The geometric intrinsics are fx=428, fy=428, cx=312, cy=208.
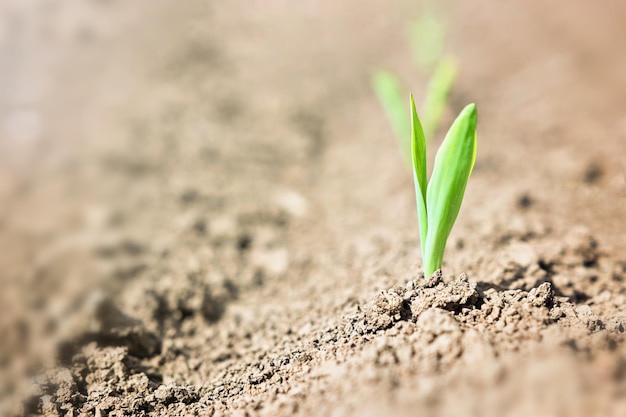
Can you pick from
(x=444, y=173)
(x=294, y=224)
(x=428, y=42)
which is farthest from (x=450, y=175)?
(x=428, y=42)

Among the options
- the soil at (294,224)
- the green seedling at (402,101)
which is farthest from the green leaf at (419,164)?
the green seedling at (402,101)

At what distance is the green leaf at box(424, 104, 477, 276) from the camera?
1095 mm

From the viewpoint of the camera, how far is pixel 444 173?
111 cm

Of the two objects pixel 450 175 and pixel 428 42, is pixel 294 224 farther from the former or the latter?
pixel 428 42

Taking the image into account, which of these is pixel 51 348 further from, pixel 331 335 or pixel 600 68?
pixel 600 68

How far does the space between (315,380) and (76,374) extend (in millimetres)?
778

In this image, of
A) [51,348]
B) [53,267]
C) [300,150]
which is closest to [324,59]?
[300,150]

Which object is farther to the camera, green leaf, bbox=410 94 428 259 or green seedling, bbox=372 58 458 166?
green seedling, bbox=372 58 458 166

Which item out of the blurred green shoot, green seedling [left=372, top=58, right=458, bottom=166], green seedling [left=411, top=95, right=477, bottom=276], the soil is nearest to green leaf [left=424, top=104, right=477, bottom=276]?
green seedling [left=411, top=95, right=477, bottom=276]

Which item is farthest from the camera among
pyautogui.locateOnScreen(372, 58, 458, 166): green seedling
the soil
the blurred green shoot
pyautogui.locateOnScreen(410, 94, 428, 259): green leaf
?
the blurred green shoot

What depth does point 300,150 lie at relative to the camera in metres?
2.97

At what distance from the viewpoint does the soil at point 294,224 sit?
94 cm

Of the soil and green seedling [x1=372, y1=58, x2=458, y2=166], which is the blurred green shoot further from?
green seedling [x1=372, y1=58, x2=458, y2=166]

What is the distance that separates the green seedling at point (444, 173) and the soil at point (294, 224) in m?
0.15
